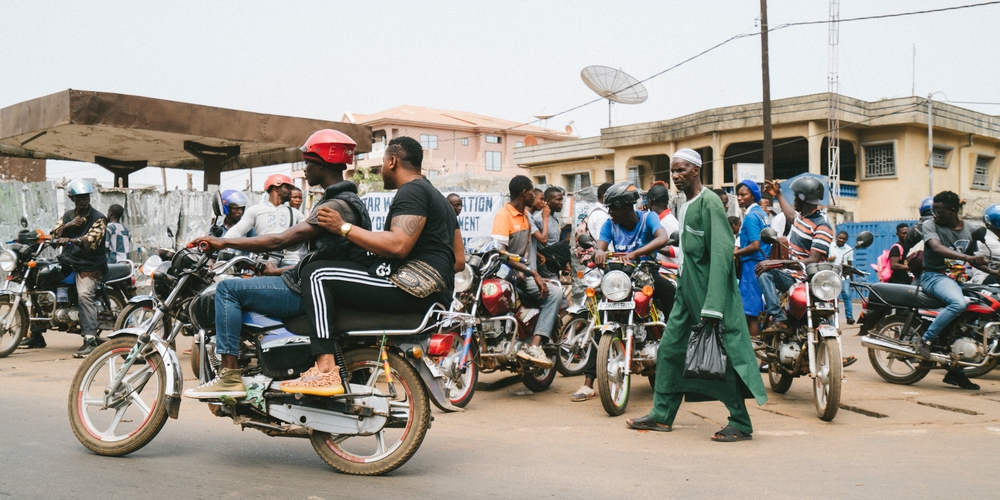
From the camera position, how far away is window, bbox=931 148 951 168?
29681mm

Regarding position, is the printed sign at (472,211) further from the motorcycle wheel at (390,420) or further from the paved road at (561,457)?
the motorcycle wheel at (390,420)

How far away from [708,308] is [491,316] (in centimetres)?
230

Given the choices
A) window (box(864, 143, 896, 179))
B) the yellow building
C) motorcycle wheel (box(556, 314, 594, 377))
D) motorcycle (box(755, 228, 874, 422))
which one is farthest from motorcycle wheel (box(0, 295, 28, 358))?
window (box(864, 143, 896, 179))

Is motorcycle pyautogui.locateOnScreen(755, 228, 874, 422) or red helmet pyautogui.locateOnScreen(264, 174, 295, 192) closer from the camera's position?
motorcycle pyautogui.locateOnScreen(755, 228, 874, 422)

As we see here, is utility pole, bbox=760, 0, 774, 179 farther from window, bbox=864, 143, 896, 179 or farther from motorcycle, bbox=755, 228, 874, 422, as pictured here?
motorcycle, bbox=755, 228, 874, 422

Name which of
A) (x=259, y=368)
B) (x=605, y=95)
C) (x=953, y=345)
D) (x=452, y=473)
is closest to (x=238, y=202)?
(x=259, y=368)

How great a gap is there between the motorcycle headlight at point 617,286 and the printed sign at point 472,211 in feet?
20.0

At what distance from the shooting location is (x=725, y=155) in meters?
32.8

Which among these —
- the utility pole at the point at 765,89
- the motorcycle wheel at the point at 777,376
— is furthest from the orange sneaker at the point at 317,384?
the utility pole at the point at 765,89

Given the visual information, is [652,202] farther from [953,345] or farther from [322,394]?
[322,394]

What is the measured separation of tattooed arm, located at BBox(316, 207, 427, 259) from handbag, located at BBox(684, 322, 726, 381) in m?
2.26

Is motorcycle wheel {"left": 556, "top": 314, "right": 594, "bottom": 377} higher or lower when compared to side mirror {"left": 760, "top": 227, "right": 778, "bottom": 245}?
lower

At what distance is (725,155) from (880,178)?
6.01 metres

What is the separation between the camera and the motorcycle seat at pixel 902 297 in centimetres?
782
